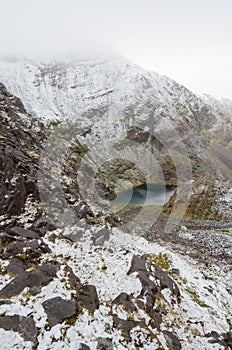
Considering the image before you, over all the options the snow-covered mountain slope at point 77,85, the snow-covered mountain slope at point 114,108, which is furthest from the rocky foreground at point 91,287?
the snow-covered mountain slope at point 77,85

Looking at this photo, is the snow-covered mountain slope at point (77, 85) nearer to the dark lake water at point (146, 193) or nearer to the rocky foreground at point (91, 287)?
the dark lake water at point (146, 193)

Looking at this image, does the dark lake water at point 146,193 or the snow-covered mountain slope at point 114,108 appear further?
the snow-covered mountain slope at point 114,108

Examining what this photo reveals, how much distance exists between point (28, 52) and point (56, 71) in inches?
1147

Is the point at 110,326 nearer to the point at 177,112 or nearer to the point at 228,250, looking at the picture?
the point at 228,250

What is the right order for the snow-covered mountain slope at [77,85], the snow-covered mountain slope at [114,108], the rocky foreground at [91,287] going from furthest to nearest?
the snow-covered mountain slope at [114,108]
the snow-covered mountain slope at [77,85]
the rocky foreground at [91,287]

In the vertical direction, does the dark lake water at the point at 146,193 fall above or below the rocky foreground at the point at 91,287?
below

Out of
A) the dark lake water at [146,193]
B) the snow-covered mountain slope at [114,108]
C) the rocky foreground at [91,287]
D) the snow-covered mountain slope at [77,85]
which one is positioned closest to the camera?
the rocky foreground at [91,287]

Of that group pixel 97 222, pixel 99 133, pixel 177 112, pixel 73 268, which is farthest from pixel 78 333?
pixel 177 112

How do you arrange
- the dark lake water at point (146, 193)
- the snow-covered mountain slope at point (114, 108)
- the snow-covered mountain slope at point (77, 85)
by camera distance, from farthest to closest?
the snow-covered mountain slope at point (114, 108)
the snow-covered mountain slope at point (77, 85)
the dark lake water at point (146, 193)

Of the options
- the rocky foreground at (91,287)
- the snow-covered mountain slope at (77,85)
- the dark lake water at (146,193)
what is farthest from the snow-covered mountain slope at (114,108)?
the rocky foreground at (91,287)

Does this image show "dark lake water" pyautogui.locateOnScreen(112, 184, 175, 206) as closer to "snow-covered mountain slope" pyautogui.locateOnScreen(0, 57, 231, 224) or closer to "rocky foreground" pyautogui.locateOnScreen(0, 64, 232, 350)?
"snow-covered mountain slope" pyautogui.locateOnScreen(0, 57, 231, 224)

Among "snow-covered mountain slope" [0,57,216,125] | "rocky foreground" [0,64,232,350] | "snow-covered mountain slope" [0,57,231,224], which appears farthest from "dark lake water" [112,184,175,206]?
"rocky foreground" [0,64,232,350]

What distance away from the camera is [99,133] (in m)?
136

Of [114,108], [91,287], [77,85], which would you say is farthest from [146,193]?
[91,287]
